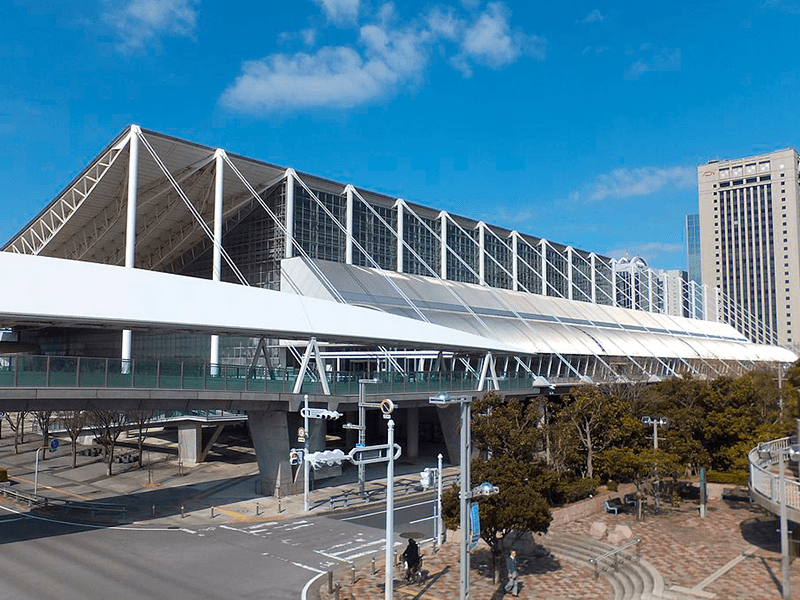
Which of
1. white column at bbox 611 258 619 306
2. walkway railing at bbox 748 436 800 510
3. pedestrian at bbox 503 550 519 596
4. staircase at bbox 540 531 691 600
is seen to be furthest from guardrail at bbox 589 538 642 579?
white column at bbox 611 258 619 306

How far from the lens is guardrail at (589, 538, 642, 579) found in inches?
954

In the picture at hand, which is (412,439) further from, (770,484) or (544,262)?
(544,262)

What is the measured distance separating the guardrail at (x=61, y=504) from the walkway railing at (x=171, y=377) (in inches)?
283

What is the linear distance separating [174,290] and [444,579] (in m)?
19.9

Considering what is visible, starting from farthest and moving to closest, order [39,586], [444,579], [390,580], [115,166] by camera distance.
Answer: [115,166], [444,579], [39,586], [390,580]

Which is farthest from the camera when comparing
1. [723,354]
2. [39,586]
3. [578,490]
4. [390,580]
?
[723,354]

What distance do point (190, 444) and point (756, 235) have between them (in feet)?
580

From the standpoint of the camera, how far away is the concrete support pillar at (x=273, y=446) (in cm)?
3838

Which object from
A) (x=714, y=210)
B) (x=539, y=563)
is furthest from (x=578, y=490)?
(x=714, y=210)

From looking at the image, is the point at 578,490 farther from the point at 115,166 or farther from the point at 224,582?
the point at 115,166

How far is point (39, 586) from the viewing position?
22094 millimetres

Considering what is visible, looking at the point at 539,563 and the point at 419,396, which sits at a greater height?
the point at 419,396

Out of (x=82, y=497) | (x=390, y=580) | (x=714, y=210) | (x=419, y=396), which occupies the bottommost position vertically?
(x=82, y=497)

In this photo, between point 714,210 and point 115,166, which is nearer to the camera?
point 115,166
